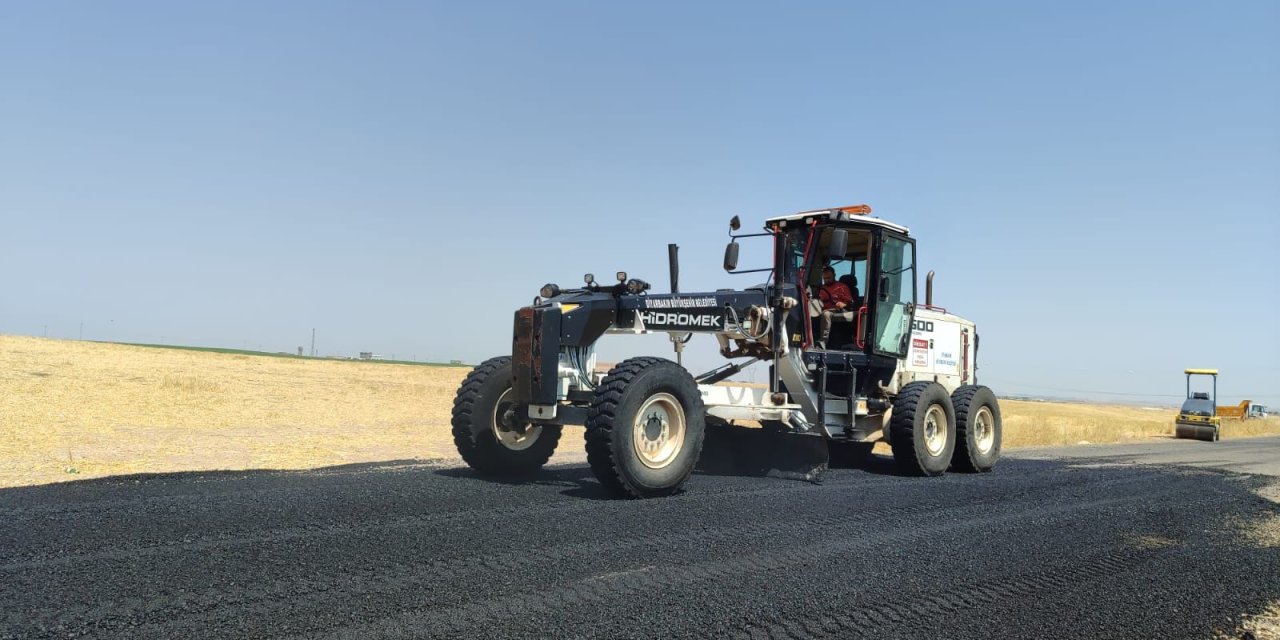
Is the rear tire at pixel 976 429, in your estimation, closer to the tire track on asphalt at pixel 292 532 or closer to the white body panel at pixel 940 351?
the white body panel at pixel 940 351

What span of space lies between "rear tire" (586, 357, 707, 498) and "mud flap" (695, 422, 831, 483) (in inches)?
69.4

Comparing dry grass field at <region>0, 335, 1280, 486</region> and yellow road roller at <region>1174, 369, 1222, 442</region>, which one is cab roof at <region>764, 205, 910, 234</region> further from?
yellow road roller at <region>1174, 369, 1222, 442</region>

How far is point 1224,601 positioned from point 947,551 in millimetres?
1398

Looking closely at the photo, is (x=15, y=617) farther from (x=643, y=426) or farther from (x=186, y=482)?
(x=643, y=426)

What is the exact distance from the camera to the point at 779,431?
8.59 m

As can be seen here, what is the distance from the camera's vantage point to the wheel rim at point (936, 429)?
31.4 feet

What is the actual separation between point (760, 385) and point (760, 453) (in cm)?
75

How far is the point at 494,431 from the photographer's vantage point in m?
7.41

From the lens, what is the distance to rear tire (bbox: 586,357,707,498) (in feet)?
20.3

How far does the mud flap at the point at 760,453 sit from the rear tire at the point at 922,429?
1.06 meters

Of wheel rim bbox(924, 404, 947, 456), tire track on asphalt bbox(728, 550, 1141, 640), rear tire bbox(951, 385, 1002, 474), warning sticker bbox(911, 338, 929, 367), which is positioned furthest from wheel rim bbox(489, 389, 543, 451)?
rear tire bbox(951, 385, 1002, 474)

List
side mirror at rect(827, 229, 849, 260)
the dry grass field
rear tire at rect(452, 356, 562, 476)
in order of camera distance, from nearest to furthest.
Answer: rear tire at rect(452, 356, 562, 476) → side mirror at rect(827, 229, 849, 260) → the dry grass field

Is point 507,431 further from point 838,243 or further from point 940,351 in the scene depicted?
point 940,351

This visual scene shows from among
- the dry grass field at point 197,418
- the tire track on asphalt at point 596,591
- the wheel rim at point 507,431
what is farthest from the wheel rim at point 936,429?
the wheel rim at point 507,431
